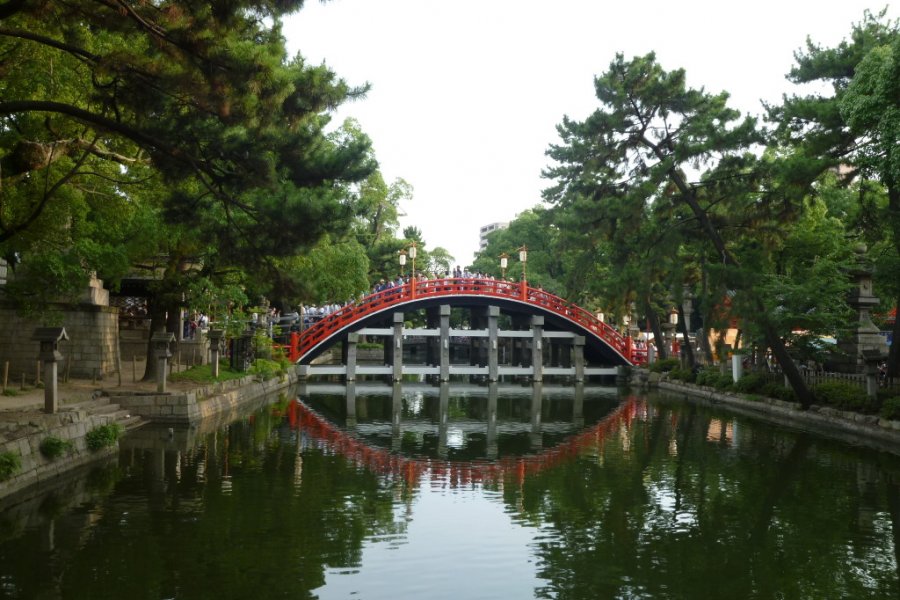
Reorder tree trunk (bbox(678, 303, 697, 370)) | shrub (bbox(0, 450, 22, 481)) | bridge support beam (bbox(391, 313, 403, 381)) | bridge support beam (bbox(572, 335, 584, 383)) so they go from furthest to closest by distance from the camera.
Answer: bridge support beam (bbox(572, 335, 584, 383)) → bridge support beam (bbox(391, 313, 403, 381)) → tree trunk (bbox(678, 303, 697, 370)) → shrub (bbox(0, 450, 22, 481))

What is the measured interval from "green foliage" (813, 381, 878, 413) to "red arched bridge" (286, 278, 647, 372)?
1378cm

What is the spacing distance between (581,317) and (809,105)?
21281 mm

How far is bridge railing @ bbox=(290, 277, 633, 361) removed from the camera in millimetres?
36625

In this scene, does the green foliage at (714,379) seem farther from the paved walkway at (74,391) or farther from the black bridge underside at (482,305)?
the paved walkway at (74,391)

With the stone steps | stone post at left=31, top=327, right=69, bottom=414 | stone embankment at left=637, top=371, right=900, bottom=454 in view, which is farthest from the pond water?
stone post at left=31, top=327, right=69, bottom=414

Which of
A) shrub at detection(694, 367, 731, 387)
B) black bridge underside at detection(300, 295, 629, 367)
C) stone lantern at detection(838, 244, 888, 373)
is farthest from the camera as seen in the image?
black bridge underside at detection(300, 295, 629, 367)

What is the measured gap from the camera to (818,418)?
2159 centimetres

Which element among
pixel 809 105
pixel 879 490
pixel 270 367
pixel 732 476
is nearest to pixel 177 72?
pixel 732 476

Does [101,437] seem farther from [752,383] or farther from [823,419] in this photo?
[752,383]

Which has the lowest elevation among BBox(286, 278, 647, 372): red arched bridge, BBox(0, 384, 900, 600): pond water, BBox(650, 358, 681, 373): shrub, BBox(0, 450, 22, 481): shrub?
BBox(0, 384, 900, 600): pond water

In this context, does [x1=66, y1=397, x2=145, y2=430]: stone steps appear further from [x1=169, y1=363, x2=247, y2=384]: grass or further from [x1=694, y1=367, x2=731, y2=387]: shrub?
[x1=694, y1=367, x2=731, y2=387]: shrub

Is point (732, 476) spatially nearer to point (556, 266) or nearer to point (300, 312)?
point (300, 312)

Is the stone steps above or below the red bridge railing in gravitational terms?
above

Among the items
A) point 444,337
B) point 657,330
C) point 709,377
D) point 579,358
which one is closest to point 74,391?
point 444,337
